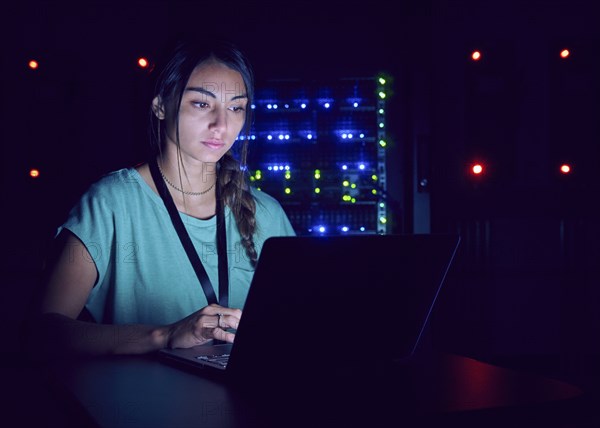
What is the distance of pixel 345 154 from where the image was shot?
384 cm

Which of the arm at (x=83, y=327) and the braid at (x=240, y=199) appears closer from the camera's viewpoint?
the arm at (x=83, y=327)

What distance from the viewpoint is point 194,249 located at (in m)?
1.57

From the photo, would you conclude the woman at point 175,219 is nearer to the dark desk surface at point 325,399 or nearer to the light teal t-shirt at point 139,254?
the light teal t-shirt at point 139,254

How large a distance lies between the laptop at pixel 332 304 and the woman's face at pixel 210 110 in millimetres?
778

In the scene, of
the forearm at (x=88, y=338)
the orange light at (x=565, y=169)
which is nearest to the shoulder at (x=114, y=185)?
the forearm at (x=88, y=338)

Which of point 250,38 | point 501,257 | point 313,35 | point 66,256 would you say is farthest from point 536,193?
point 66,256

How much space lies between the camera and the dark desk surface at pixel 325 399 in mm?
825

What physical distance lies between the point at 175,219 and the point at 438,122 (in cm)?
280

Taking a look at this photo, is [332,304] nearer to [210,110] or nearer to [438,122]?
[210,110]

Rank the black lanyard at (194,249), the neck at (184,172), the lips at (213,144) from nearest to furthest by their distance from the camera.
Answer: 1. the black lanyard at (194,249)
2. the lips at (213,144)
3. the neck at (184,172)

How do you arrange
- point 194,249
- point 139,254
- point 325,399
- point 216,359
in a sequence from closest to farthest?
point 325,399 < point 216,359 < point 194,249 < point 139,254

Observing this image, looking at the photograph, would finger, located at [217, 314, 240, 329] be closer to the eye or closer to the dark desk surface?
the dark desk surface

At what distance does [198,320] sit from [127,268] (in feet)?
1.86

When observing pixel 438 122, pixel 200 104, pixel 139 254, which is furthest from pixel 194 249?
pixel 438 122
